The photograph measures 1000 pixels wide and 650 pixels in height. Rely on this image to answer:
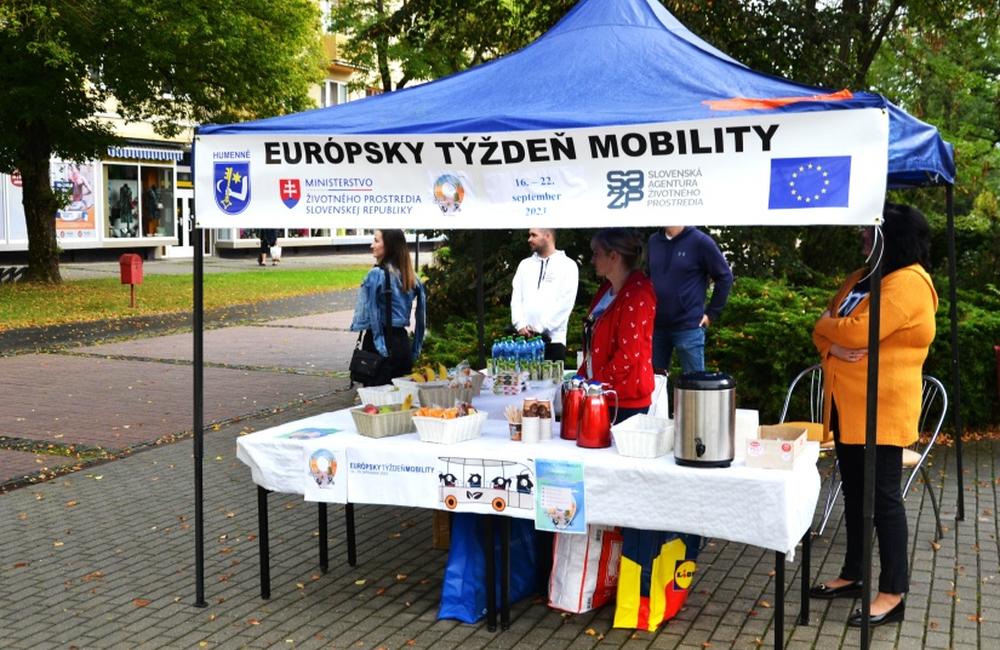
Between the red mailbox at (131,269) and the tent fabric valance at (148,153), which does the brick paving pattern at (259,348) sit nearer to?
the red mailbox at (131,269)

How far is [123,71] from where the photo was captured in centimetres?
2148

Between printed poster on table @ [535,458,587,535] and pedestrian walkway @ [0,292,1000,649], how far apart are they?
0.58 meters

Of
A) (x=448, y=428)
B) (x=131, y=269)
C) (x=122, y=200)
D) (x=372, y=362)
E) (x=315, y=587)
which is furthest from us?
(x=122, y=200)

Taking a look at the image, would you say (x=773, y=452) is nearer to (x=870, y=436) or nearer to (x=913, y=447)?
(x=870, y=436)

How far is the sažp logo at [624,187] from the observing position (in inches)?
178

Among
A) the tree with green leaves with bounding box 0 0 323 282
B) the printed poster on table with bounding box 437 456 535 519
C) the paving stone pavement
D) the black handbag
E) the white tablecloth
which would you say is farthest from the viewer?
the tree with green leaves with bounding box 0 0 323 282

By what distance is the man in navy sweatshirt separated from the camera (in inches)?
305

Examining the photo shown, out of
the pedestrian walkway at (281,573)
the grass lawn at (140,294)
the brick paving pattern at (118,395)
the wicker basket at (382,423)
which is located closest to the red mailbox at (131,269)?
the grass lawn at (140,294)

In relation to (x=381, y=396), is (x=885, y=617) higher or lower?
lower

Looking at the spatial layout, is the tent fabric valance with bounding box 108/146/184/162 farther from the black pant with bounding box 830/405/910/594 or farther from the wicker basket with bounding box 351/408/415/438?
the black pant with bounding box 830/405/910/594

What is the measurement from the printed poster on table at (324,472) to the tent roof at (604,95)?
1.51 metres

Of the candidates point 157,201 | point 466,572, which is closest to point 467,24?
point 466,572

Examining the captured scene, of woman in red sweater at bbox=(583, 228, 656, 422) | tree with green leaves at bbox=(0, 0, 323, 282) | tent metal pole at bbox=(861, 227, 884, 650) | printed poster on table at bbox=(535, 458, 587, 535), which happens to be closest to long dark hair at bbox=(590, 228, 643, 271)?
woman in red sweater at bbox=(583, 228, 656, 422)

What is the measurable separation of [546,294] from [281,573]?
10.4 ft
